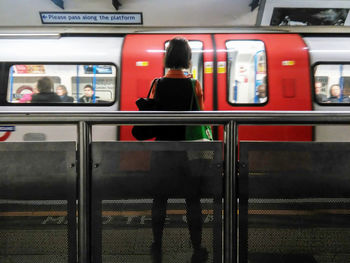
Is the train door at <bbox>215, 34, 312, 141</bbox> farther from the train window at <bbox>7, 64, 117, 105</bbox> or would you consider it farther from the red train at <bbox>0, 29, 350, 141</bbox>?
the train window at <bbox>7, 64, 117, 105</bbox>

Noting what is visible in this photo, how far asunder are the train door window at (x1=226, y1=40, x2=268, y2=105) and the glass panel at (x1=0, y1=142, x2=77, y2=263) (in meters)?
3.50

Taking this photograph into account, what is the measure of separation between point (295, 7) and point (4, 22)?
652 centimetres

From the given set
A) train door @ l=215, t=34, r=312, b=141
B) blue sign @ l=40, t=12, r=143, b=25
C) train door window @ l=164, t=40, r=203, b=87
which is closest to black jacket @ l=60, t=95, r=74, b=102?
train door window @ l=164, t=40, r=203, b=87

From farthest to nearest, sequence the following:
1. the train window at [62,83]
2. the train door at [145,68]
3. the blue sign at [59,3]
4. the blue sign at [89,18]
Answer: the blue sign at [59,3] < the blue sign at [89,18] < the train window at [62,83] < the train door at [145,68]

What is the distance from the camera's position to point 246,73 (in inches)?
197

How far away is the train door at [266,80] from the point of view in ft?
15.2

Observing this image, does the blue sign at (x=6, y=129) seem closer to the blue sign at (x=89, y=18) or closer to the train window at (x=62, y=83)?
the train window at (x=62, y=83)

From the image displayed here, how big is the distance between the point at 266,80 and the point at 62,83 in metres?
3.10

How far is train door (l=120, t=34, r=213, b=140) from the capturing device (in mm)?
4762

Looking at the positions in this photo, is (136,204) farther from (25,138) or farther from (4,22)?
(4,22)

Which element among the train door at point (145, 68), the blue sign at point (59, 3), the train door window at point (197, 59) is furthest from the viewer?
the blue sign at point (59, 3)

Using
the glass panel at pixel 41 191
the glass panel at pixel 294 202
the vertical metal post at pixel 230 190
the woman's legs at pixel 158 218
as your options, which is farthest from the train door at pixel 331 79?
the glass panel at pixel 41 191

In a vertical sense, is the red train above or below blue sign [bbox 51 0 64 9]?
below

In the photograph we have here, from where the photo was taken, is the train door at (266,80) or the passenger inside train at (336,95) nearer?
the train door at (266,80)
